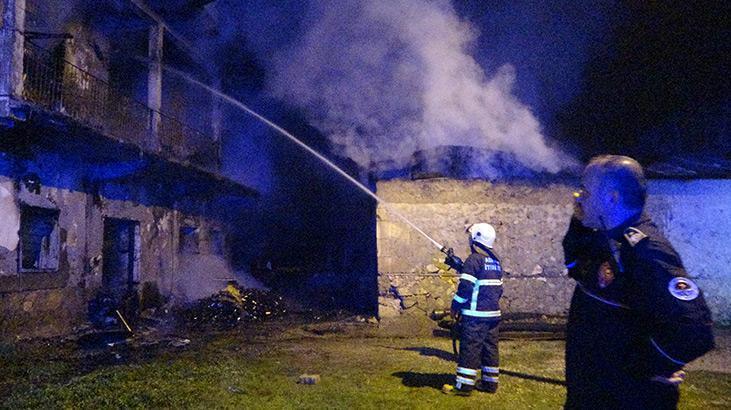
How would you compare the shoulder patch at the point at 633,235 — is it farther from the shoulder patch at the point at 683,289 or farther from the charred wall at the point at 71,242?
the charred wall at the point at 71,242

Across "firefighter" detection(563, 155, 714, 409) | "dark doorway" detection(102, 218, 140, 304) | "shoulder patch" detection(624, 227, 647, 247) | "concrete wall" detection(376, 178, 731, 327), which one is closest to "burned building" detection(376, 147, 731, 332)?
"concrete wall" detection(376, 178, 731, 327)

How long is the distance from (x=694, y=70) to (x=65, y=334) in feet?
51.8

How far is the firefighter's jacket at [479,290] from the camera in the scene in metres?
5.18

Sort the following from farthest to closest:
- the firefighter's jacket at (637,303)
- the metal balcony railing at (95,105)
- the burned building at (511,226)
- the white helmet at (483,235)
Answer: the metal balcony railing at (95,105), the burned building at (511,226), the white helmet at (483,235), the firefighter's jacket at (637,303)

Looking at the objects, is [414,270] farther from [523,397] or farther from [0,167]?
[0,167]

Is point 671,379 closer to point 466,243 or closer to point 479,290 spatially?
point 479,290

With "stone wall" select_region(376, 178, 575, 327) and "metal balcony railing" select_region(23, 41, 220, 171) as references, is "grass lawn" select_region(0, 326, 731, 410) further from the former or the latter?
"metal balcony railing" select_region(23, 41, 220, 171)

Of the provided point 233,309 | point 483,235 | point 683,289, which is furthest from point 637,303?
point 233,309

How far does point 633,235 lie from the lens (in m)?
2.12

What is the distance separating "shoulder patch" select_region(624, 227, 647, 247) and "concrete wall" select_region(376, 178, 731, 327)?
7486 millimetres

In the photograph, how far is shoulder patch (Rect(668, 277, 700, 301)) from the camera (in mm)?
1889

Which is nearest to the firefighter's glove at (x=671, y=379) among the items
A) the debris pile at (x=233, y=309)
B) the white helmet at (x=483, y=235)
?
the white helmet at (x=483, y=235)

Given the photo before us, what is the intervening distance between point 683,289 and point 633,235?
11.9 inches

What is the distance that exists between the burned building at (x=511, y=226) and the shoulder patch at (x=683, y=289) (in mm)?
7691
